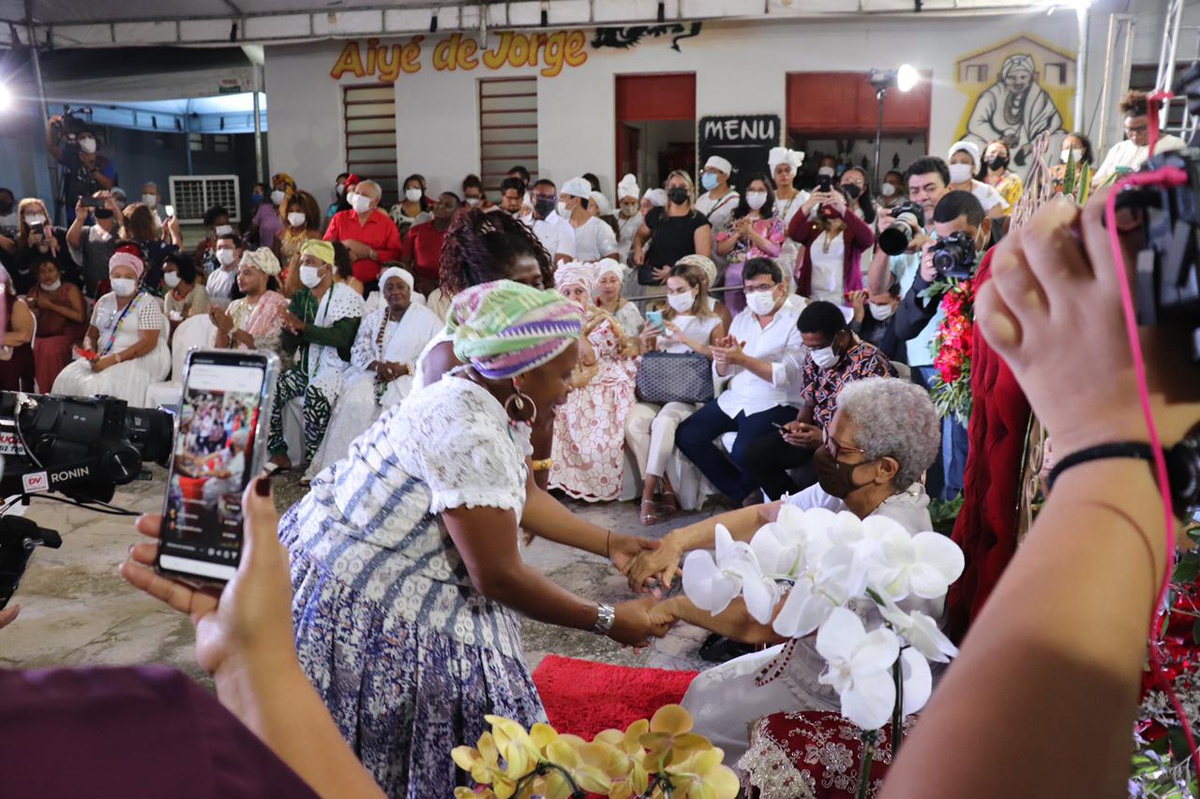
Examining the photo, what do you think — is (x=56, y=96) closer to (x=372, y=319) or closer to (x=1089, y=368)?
(x=372, y=319)

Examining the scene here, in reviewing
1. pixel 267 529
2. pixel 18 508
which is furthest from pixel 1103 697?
pixel 18 508

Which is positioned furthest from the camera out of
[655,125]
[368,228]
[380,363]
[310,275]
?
[655,125]

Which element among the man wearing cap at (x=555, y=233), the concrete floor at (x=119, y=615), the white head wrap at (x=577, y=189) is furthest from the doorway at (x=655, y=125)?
the concrete floor at (x=119, y=615)

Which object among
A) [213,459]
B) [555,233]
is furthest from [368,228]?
[213,459]

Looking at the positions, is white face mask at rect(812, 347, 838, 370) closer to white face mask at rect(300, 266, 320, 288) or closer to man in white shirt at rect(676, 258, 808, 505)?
man in white shirt at rect(676, 258, 808, 505)

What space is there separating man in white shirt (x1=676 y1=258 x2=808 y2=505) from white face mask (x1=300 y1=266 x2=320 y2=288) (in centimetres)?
268

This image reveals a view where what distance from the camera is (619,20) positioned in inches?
412

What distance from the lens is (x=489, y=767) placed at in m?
1.21

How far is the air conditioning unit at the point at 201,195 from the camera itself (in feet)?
42.3

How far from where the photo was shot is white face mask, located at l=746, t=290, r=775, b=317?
5562mm

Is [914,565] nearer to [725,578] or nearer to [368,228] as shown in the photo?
[725,578]

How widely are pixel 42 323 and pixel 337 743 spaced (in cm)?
853

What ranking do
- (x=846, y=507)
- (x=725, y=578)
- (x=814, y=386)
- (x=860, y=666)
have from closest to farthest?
(x=860, y=666), (x=725, y=578), (x=846, y=507), (x=814, y=386)

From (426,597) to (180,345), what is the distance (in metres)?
6.05
